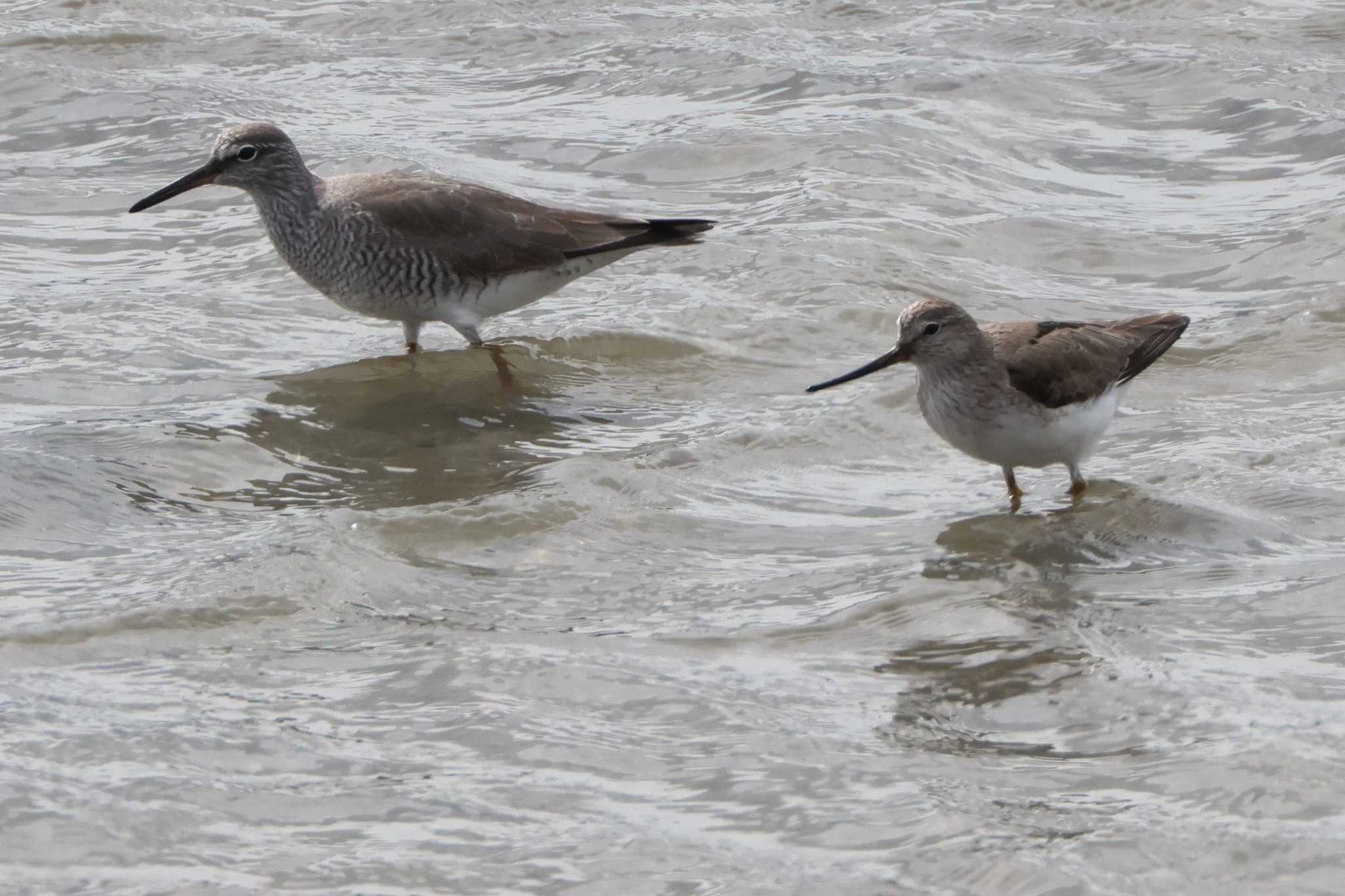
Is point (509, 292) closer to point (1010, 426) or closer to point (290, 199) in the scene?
point (290, 199)

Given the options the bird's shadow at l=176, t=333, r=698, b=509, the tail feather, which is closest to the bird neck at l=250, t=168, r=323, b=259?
the bird's shadow at l=176, t=333, r=698, b=509

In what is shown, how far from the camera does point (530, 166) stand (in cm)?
1286

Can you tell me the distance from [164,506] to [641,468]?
2.14 metres

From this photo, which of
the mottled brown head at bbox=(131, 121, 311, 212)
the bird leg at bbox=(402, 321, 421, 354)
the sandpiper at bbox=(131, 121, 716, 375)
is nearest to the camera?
the sandpiper at bbox=(131, 121, 716, 375)

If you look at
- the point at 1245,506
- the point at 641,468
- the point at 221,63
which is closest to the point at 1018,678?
the point at 1245,506

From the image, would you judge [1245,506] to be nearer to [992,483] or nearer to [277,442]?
[992,483]

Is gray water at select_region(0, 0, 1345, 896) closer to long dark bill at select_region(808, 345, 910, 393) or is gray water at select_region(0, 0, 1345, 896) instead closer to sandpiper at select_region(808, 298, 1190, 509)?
sandpiper at select_region(808, 298, 1190, 509)

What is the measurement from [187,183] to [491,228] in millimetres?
1726

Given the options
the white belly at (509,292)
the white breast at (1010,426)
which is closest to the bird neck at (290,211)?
the white belly at (509,292)

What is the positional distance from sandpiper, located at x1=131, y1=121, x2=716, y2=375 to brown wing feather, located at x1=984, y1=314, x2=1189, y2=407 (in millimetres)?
2192

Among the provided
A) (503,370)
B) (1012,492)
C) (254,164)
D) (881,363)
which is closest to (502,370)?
(503,370)

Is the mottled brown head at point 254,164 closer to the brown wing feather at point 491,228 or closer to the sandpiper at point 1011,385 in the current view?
the brown wing feather at point 491,228

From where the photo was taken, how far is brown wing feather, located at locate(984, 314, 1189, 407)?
26.7 feet

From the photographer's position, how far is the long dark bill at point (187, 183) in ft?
33.9
